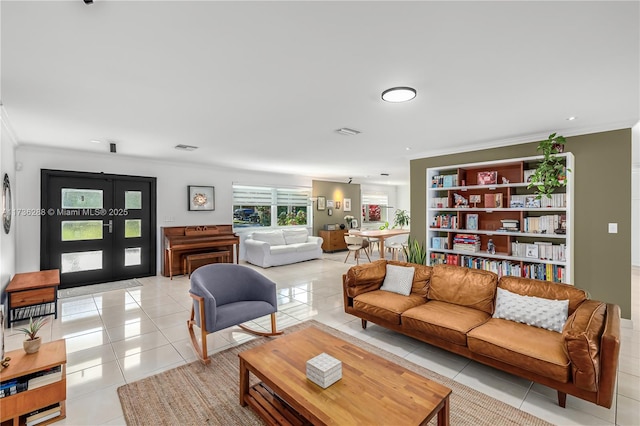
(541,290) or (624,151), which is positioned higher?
(624,151)

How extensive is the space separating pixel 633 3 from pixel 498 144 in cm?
317

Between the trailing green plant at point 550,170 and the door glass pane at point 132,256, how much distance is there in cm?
701

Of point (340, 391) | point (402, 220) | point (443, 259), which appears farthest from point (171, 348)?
point (402, 220)

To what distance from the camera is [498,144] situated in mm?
4480

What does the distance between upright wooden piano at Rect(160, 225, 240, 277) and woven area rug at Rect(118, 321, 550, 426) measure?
389cm

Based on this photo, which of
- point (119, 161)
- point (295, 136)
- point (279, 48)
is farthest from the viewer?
point (119, 161)

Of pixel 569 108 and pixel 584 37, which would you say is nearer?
pixel 584 37

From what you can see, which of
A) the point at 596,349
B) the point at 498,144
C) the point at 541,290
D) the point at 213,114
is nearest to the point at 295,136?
the point at 213,114

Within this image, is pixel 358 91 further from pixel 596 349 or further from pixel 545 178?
pixel 545 178

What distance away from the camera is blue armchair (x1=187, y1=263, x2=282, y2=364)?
2.80 meters

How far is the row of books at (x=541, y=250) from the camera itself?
3791 mm

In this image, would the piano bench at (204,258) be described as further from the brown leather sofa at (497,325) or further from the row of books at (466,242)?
the row of books at (466,242)

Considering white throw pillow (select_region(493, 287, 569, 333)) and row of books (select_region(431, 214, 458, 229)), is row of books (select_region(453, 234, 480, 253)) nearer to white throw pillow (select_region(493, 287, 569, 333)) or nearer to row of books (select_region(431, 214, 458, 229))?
row of books (select_region(431, 214, 458, 229))

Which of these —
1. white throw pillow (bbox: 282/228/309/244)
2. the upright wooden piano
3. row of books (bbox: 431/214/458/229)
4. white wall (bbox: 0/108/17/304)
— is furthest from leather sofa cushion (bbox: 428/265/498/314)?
white throw pillow (bbox: 282/228/309/244)
